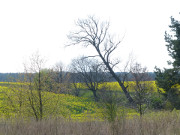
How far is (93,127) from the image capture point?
265 inches

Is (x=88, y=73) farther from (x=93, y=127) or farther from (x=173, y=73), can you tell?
(x=93, y=127)

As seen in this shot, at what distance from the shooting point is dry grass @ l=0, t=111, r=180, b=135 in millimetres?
6344

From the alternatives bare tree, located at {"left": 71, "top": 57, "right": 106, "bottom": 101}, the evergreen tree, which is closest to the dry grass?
the evergreen tree

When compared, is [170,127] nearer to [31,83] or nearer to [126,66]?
[31,83]

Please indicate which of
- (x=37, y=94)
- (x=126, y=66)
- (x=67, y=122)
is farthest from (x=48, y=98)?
(x=126, y=66)

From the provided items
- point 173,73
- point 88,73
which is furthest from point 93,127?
point 88,73

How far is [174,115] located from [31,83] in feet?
21.2

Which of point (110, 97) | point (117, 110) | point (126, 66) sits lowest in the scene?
point (117, 110)

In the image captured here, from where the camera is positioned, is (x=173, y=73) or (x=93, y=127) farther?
(x=173, y=73)

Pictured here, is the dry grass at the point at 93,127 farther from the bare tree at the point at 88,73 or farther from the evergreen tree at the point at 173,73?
the bare tree at the point at 88,73

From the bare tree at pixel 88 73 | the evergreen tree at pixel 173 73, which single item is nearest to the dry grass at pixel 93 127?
the evergreen tree at pixel 173 73

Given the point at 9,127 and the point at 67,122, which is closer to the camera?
the point at 9,127

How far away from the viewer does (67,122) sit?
7.41 m

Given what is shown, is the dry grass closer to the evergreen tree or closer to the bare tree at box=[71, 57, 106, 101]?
the evergreen tree
